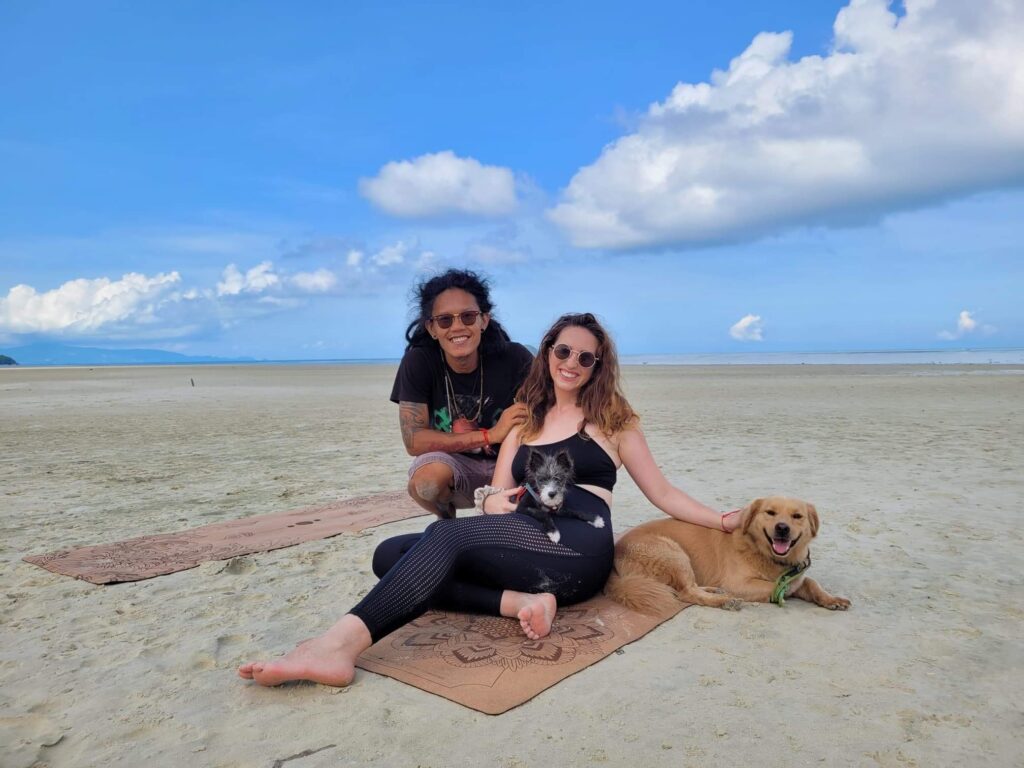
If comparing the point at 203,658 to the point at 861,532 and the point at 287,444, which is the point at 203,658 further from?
the point at 287,444

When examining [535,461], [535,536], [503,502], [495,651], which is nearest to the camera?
[495,651]

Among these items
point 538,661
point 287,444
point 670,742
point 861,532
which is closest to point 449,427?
point 538,661

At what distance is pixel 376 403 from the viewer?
2077cm

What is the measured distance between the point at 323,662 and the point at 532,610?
0.95 meters

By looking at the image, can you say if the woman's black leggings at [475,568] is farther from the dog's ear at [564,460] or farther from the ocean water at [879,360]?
the ocean water at [879,360]

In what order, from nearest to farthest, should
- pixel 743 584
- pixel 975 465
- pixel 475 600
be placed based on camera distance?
pixel 475 600 < pixel 743 584 < pixel 975 465

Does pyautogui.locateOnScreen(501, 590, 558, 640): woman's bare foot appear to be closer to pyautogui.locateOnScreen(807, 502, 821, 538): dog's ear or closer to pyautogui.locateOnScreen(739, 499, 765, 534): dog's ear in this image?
pyautogui.locateOnScreen(739, 499, 765, 534): dog's ear

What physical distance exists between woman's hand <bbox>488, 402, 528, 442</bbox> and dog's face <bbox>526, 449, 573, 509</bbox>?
30cm

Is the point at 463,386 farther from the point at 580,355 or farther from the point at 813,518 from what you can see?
the point at 813,518

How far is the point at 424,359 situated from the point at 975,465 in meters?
6.85

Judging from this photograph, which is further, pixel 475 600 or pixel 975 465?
pixel 975 465

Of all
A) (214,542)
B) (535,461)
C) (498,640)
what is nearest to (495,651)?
(498,640)

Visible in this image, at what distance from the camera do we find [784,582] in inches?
151

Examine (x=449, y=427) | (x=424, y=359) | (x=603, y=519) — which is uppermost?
(x=424, y=359)
